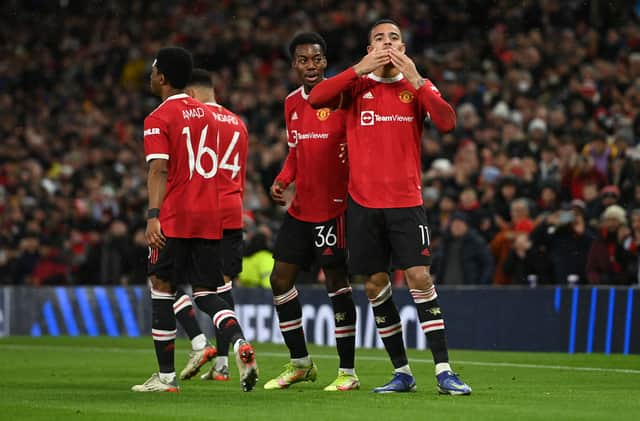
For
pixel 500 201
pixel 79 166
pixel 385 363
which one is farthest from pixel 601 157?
pixel 79 166

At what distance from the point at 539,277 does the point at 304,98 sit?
792 centimetres

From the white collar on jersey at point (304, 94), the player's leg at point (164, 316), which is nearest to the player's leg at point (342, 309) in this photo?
the player's leg at point (164, 316)

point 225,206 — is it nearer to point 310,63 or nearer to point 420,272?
point 310,63

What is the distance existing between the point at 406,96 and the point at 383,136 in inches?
13.3

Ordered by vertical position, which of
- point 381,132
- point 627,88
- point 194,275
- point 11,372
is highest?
point 627,88

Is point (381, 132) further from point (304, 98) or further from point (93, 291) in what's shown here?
point (93, 291)

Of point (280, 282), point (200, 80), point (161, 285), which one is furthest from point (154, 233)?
point (200, 80)

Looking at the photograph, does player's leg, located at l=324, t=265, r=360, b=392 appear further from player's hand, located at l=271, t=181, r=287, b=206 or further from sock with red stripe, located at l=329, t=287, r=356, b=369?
player's hand, located at l=271, t=181, r=287, b=206

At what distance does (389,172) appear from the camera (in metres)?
9.32

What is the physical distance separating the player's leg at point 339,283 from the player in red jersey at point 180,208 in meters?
0.86

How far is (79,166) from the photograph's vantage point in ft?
93.0

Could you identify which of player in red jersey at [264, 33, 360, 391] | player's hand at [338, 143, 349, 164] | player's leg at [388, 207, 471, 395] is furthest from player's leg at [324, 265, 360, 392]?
player's leg at [388, 207, 471, 395]

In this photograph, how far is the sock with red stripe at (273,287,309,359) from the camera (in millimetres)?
10531

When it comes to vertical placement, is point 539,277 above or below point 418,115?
below
